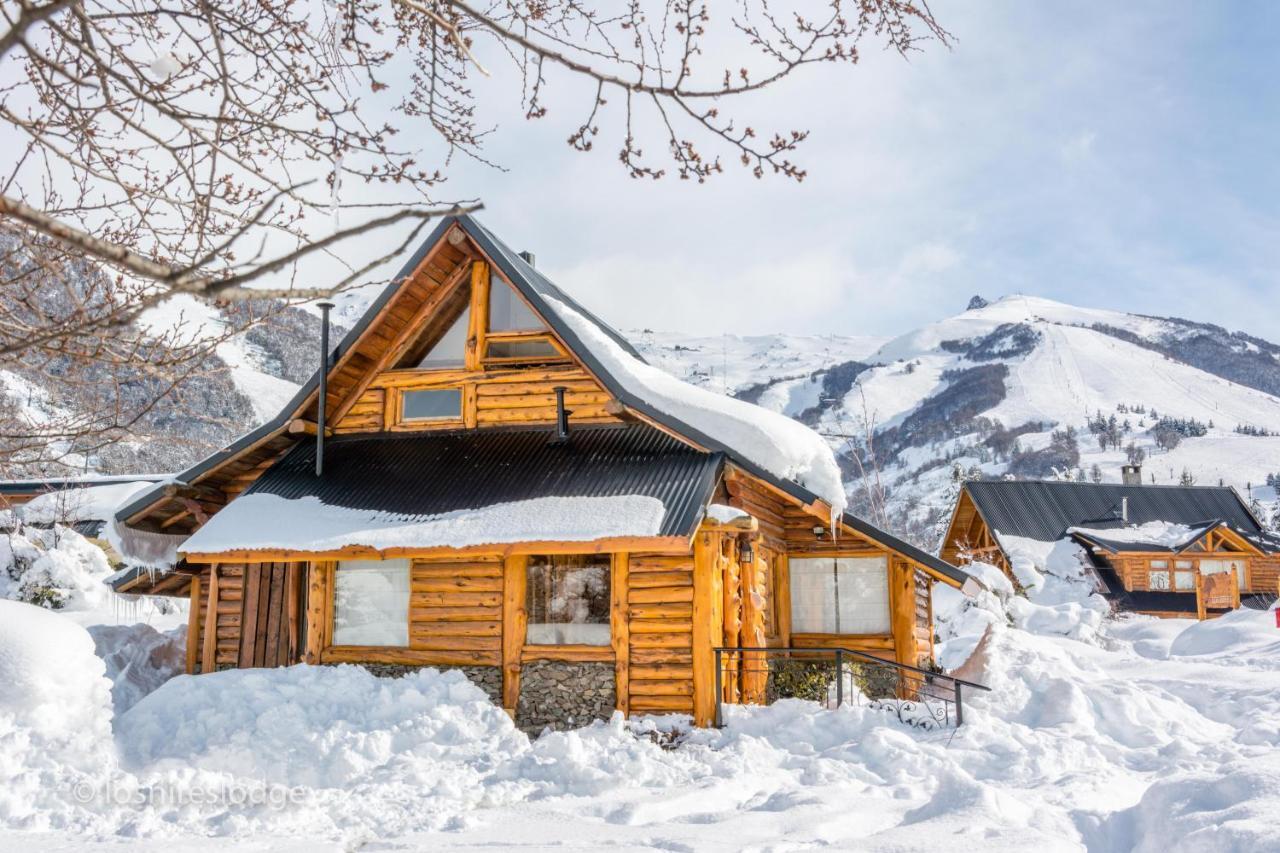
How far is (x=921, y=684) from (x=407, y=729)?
335 inches

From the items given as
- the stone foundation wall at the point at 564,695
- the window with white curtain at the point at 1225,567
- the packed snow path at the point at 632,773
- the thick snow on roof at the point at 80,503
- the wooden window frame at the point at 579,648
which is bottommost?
the packed snow path at the point at 632,773

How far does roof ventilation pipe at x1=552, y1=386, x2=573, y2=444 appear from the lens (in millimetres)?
13914

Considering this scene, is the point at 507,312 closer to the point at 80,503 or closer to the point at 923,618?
the point at 923,618

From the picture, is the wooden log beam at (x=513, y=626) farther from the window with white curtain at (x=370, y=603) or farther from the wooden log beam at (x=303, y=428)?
the wooden log beam at (x=303, y=428)

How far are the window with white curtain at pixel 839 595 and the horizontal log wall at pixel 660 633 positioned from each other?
386 centimetres

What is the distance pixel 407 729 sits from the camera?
35.4ft

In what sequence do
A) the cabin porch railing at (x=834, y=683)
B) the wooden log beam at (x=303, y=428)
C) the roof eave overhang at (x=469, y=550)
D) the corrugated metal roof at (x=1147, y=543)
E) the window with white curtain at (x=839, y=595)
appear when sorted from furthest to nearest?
the corrugated metal roof at (x=1147, y=543), the window with white curtain at (x=839, y=595), the wooden log beam at (x=303, y=428), the cabin porch railing at (x=834, y=683), the roof eave overhang at (x=469, y=550)

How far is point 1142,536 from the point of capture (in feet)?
138

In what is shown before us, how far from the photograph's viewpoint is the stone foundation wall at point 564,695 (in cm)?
1220

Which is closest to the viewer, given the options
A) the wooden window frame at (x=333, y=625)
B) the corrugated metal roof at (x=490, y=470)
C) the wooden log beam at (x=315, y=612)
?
the corrugated metal roof at (x=490, y=470)

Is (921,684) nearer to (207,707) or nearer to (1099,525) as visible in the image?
(207,707)

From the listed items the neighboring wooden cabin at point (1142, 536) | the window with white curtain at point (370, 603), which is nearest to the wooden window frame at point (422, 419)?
the window with white curtain at point (370, 603)

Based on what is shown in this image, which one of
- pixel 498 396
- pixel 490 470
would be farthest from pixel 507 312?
pixel 490 470

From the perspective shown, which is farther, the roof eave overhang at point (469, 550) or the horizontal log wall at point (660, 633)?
the horizontal log wall at point (660, 633)
